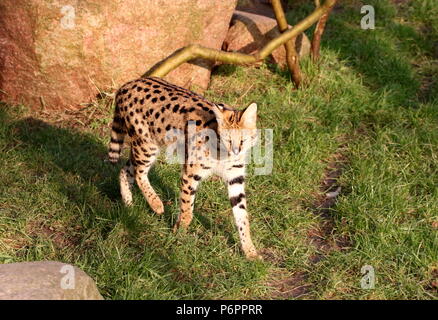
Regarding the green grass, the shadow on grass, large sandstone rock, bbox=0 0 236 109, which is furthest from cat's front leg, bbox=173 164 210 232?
large sandstone rock, bbox=0 0 236 109

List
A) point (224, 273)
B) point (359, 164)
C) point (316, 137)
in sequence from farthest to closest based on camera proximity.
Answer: point (316, 137), point (359, 164), point (224, 273)

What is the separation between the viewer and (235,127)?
500 cm

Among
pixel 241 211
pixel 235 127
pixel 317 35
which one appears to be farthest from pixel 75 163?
pixel 317 35

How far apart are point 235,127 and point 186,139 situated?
59 centimetres

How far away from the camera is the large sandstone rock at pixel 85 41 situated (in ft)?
22.8

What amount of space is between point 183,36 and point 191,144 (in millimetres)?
2456

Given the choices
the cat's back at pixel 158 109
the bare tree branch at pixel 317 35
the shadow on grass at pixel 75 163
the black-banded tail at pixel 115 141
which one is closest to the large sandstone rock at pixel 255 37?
the bare tree branch at pixel 317 35

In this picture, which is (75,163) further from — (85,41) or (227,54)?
(227,54)

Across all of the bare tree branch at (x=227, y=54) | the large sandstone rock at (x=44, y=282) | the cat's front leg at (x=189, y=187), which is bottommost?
the large sandstone rock at (x=44, y=282)

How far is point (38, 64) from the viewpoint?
717 cm

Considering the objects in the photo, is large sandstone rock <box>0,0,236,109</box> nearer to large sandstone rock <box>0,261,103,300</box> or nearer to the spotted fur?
the spotted fur

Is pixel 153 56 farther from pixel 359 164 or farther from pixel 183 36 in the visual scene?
pixel 359 164

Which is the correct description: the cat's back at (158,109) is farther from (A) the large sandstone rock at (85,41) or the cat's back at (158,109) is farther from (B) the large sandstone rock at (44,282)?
(B) the large sandstone rock at (44,282)

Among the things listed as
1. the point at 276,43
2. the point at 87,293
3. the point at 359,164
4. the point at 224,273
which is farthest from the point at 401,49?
the point at 87,293
